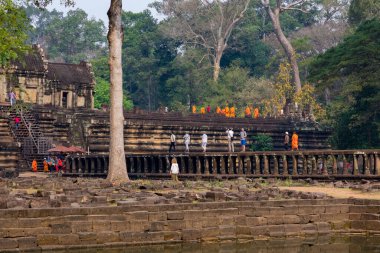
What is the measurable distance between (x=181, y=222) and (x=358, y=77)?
27.6m

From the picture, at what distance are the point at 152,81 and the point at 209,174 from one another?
55048 millimetres

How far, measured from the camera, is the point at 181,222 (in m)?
18.8

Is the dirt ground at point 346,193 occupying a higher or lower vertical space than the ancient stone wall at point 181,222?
higher

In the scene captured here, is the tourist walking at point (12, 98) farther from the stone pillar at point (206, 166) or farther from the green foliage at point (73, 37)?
the green foliage at point (73, 37)

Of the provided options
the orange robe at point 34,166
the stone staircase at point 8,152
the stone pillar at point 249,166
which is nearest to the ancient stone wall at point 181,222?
the stone pillar at point 249,166

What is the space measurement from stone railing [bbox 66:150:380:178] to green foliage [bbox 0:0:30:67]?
999 cm

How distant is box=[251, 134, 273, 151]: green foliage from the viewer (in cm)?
5853

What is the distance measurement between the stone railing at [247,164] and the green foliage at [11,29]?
9987 millimetres

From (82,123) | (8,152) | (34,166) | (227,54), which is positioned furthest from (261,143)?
(227,54)

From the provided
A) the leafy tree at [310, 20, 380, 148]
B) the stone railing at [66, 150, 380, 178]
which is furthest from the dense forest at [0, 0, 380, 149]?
the stone railing at [66, 150, 380, 178]

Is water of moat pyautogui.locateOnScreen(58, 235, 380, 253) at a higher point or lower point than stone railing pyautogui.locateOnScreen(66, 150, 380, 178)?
lower

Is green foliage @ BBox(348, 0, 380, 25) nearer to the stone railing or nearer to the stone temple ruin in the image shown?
the stone temple ruin

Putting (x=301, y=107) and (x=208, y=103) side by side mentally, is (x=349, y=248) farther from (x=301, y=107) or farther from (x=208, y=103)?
(x=208, y=103)

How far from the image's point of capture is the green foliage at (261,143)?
58.5m
